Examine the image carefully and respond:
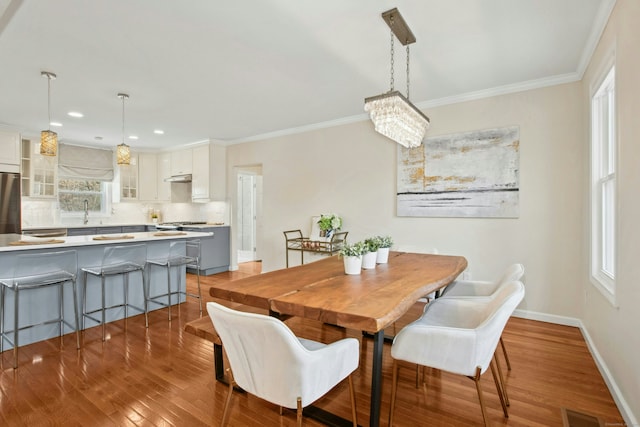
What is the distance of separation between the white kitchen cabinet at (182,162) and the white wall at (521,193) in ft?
8.96

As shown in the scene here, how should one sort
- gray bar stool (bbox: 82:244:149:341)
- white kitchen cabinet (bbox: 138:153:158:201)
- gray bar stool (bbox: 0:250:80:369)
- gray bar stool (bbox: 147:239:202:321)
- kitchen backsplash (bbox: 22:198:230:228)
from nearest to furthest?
1. gray bar stool (bbox: 0:250:80:369)
2. gray bar stool (bbox: 82:244:149:341)
3. gray bar stool (bbox: 147:239:202:321)
4. kitchen backsplash (bbox: 22:198:230:228)
5. white kitchen cabinet (bbox: 138:153:158:201)

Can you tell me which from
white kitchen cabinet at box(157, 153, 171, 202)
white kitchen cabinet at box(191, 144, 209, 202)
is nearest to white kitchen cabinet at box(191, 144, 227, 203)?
white kitchen cabinet at box(191, 144, 209, 202)

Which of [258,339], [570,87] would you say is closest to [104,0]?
[258,339]

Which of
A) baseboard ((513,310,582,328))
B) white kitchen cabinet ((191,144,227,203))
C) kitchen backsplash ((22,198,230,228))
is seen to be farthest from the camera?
white kitchen cabinet ((191,144,227,203))

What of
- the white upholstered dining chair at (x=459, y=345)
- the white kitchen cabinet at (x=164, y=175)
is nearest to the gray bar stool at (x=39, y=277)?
the white upholstered dining chair at (x=459, y=345)

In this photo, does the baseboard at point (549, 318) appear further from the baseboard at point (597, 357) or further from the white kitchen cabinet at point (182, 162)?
the white kitchen cabinet at point (182, 162)

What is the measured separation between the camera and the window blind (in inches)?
235

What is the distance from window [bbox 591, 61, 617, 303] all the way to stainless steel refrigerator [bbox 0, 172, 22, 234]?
23.3 ft

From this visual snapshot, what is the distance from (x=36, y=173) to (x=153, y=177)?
1.94 m

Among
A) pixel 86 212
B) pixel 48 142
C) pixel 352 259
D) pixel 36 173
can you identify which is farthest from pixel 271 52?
pixel 86 212

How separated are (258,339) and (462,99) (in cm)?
363

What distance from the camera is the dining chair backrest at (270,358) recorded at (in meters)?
1.25

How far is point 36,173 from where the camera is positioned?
5523mm

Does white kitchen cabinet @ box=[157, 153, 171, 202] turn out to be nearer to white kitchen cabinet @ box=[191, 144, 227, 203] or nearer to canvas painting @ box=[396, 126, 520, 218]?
white kitchen cabinet @ box=[191, 144, 227, 203]
